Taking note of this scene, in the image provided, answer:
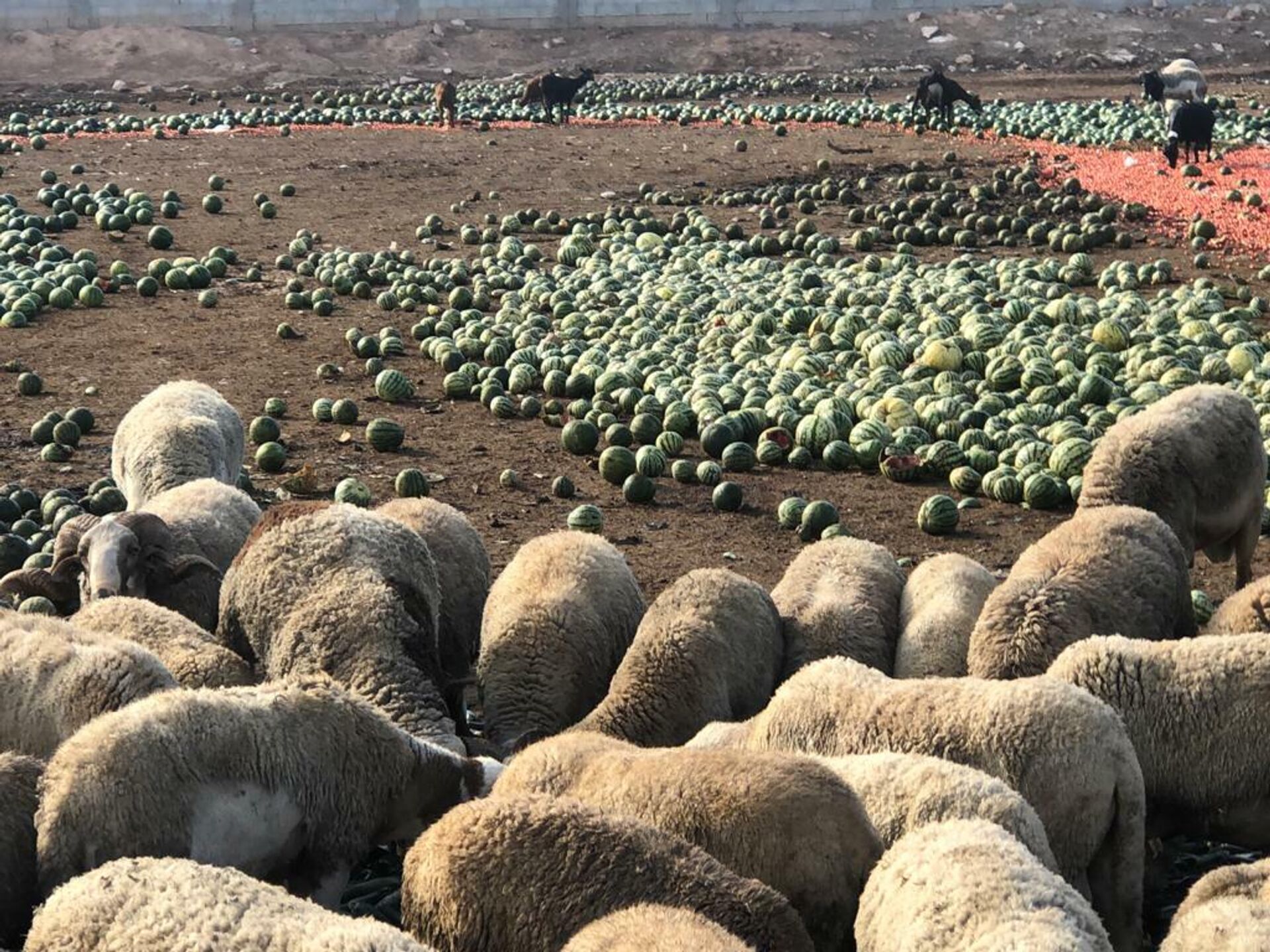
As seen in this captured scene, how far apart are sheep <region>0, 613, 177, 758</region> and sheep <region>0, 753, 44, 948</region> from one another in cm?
75

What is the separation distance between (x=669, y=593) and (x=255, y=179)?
75.8ft

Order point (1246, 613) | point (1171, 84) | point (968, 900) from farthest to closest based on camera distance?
1. point (1171, 84)
2. point (1246, 613)
3. point (968, 900)

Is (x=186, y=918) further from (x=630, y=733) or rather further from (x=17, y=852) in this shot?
(x=630, y=733)

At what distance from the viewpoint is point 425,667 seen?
984 centimetres

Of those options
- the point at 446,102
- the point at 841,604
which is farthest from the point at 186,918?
the point at 446,102

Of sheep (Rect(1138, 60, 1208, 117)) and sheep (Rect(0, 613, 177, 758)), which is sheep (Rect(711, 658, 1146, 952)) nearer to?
sheep (Rect(0, 613, 177, 758))

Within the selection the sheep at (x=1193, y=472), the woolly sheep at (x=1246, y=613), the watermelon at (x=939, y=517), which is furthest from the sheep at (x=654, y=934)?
the watermelon at (x=939, y=517)

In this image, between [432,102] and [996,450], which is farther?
[432,102]

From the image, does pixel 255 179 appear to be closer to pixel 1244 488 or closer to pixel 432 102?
pixel 432 102

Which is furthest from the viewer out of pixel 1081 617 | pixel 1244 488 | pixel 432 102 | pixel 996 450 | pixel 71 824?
pixel 432 102

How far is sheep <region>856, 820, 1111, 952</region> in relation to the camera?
6.08 metres

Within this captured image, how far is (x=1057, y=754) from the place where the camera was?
7.72 m

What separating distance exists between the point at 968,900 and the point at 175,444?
9031 millimetres

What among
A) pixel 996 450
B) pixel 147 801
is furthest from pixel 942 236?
pixel 147 801
